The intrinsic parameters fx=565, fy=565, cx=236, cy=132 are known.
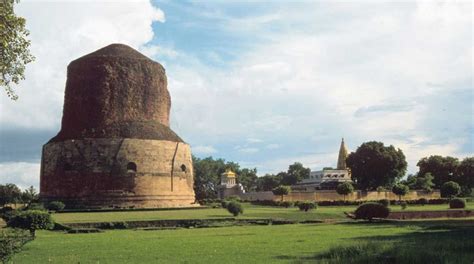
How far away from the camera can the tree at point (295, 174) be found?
89.1 m

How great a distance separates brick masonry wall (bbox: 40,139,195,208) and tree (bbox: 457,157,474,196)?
34.5 m

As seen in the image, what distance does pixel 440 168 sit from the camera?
2527 inches

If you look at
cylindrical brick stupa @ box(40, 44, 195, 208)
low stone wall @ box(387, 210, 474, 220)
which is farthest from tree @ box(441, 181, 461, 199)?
cylindrical brick stupa @ box(40, 44, 195, 208)

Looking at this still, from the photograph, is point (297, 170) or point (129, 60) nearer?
point (129, 60)

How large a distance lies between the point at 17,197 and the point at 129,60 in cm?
2312

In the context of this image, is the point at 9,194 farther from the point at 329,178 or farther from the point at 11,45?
the point at 11,45

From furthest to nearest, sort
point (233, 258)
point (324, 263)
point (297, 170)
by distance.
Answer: point (297, 170) < point (233, 258) < point (324, 263)

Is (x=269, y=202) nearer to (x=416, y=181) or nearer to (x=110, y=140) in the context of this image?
(x=110, y=140)

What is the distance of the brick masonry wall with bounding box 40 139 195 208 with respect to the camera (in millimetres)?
37531

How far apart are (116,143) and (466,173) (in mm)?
39455

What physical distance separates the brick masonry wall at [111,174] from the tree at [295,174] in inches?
1987

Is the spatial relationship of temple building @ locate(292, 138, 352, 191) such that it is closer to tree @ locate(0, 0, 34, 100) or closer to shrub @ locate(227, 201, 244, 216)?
shrub @ locate(227, 201, 244, 216)

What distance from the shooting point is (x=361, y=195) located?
50969mm

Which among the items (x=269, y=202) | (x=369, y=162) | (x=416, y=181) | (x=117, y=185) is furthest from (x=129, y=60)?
(x=416, y=181)
